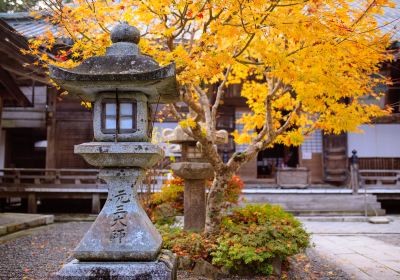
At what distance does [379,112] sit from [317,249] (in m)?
3.54

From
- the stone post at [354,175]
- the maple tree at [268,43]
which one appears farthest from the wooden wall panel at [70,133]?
the stone post at [354,175]

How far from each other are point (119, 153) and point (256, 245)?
308cm

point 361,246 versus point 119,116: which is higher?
point 119,116

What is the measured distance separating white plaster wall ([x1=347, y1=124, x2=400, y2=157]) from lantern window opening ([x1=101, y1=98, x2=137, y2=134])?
14.7 meters

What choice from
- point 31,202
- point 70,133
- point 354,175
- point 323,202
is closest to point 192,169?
point 323,202

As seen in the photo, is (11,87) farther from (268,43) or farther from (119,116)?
(119,116)

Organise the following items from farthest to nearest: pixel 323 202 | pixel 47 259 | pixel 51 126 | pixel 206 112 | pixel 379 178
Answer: pixel 51 126 → pixel 379 178 → pixel 323 202 → pixel 47 259 → pixel 206 112

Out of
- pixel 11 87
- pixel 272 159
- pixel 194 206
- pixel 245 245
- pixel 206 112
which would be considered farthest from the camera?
pixel 272 159

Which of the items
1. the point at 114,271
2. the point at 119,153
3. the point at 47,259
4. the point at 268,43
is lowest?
the point at 47,259

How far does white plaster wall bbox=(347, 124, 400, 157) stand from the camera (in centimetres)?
1691

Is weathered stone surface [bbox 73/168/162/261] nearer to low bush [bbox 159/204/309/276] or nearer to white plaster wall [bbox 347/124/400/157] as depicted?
low bush [bbox 159/204/309/276]

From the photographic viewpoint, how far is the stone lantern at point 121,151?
3.87 m

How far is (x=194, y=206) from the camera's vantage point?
314 inches

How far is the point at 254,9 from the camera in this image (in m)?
5.13
